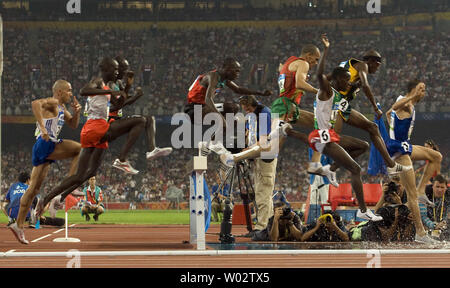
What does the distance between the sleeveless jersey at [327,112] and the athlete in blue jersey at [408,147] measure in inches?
60.8

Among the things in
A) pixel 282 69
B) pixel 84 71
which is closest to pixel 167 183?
pixel 84 71

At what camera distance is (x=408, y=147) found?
9.79m

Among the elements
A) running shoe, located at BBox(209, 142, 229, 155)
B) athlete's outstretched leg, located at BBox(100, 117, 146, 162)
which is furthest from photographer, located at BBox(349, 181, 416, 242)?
athlete's outstretched leg, located at BBox(100, 117, 146, 162)

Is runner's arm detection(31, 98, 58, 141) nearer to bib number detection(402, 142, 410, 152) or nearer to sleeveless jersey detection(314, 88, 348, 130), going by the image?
sleeveless jersey detection(314, 88, 348, 130)

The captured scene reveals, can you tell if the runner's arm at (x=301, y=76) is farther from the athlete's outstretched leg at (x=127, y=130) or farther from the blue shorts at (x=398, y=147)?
the athlete's outstretched leg at (x=127, y=130)

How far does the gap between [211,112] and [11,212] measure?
609 cm

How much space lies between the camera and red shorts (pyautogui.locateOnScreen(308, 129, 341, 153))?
27.6 ft

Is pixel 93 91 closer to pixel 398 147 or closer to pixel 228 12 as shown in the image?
pixel 398 147

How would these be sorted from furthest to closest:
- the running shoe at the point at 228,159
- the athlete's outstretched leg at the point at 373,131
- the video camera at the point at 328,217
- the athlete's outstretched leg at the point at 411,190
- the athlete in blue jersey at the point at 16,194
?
the athlete in blue jersey at the point at 16,194, the video camera at the point at 328,217, the athlete's outstretched leg at the point at 411,190, the running shoe at the point at 228,159, the athlete's outstretched leg at the point at 373,131

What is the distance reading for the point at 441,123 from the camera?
3528 cm

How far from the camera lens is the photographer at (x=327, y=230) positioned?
10.00m

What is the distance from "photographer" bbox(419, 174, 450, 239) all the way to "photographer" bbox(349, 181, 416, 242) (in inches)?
38.9

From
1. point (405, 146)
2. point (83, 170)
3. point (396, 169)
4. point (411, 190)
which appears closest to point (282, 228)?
point (411, 190)

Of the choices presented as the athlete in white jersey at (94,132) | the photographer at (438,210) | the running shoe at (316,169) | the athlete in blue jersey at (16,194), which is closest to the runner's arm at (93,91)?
the athlete in white jersey at (94,132)
